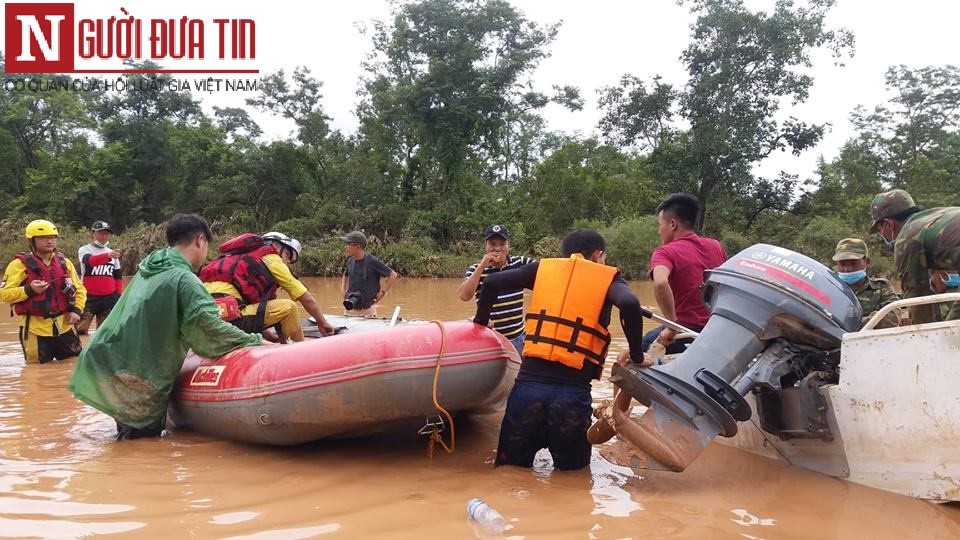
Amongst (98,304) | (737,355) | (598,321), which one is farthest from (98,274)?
(737,355)

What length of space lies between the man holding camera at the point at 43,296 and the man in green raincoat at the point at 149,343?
118 inches

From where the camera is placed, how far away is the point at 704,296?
3402mm

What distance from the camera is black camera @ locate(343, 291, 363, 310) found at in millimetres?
6497

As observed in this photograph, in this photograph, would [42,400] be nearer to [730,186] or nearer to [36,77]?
[730,186]

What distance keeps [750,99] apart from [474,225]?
Answer: 1000 centimetres

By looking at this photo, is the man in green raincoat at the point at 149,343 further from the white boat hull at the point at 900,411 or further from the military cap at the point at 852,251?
the military cap at the point at 852,251

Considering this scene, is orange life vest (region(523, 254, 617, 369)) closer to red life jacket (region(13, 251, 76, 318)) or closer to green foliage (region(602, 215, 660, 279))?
red life jacket (region(13, 251, 76, 318))

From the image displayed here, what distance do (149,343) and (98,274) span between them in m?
4.21

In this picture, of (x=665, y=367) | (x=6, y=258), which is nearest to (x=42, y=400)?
(x=665, y=367)

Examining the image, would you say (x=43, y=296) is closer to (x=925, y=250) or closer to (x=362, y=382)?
(x=362, y=382)

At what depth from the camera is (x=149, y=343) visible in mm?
3820

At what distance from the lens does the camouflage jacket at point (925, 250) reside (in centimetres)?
312

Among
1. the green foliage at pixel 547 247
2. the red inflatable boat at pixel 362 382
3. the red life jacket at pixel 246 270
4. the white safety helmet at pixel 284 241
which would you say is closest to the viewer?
the red inflatable boat at pixel 362 382

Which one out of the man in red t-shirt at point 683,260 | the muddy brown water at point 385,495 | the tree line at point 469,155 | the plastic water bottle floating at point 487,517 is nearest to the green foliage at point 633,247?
the tree line at point 469,155
